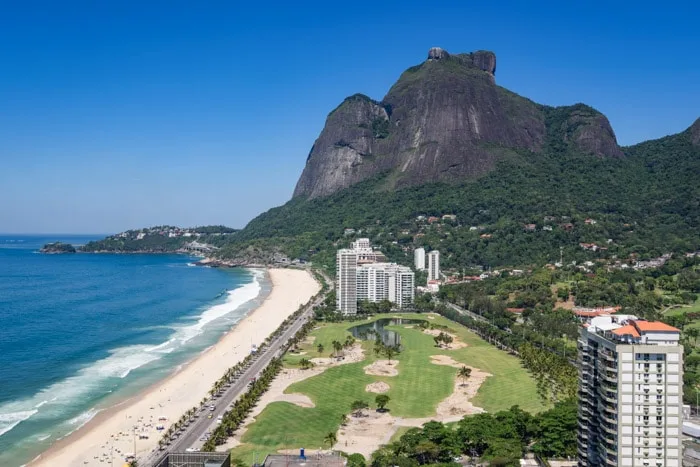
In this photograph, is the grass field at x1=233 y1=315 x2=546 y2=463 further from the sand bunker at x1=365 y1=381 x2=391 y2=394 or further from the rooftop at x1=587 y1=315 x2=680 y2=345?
the rooftop at x1=587 y1=315 x2=680 y2=345

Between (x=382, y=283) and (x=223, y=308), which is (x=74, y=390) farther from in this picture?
(x=382, y=283)

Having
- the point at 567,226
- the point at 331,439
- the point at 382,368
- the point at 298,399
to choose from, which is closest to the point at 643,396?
the point at 331,439

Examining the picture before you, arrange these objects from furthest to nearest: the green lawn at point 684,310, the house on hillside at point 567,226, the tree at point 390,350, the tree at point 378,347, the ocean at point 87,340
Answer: the house on hillside at point 567,226
the green lawn at point 684,310
the tree at point 378,347
the tree at point 390,350
the ocean at point 87,340

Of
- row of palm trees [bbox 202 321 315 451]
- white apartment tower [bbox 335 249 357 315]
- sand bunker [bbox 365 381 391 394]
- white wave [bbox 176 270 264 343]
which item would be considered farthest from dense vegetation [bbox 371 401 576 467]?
white apartment tower [bbox 335 249 357 315]

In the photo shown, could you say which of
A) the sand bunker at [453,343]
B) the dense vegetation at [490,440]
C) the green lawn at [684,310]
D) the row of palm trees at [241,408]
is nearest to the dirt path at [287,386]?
the row of palm trees at [241,408]

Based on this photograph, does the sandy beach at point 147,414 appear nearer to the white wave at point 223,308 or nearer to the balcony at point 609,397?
the white wave at point 223,308

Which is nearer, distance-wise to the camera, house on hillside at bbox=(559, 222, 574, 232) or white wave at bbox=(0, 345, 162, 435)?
white wave at bbox=(0, 345, 162, 435)
